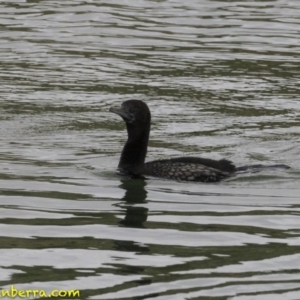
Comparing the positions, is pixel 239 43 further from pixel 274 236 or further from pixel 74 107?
pixel 274 236

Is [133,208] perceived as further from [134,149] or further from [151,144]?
[151,144]

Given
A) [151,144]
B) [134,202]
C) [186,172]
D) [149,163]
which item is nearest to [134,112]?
[149,163]

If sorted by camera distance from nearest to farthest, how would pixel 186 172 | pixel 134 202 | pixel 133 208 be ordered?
pixel 133 208 < pixel 134 202 < pixel 186 172

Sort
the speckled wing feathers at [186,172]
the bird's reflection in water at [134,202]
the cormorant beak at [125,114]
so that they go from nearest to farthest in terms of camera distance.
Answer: the bird's reflection in water at [134,202], the speckled wing feathers at [186,172], the cormorant beak at [125,114]

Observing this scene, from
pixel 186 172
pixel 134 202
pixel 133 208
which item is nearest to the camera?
pixel 133 208

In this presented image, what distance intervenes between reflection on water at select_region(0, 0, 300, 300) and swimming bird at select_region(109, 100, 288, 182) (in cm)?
19

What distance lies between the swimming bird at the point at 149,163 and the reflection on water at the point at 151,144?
7.6 inches

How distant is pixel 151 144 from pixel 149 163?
8.50 ft

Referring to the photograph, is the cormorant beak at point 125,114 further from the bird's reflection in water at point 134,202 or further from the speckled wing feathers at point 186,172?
the bird's reflection in water at point 134,202

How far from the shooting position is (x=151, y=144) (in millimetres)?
17312

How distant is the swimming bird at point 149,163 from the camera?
1416cm

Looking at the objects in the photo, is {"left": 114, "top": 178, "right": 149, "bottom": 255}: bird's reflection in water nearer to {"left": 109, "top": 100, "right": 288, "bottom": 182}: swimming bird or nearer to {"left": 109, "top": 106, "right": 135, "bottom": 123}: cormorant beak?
{"left": 109, "top": 100, "right": 288, "bottom": 182}: swimming bird

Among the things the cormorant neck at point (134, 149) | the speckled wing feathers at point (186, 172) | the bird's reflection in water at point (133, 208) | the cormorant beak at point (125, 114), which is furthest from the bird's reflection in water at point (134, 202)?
the cormorant beak at point (125, 114)

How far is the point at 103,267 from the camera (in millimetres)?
9719
